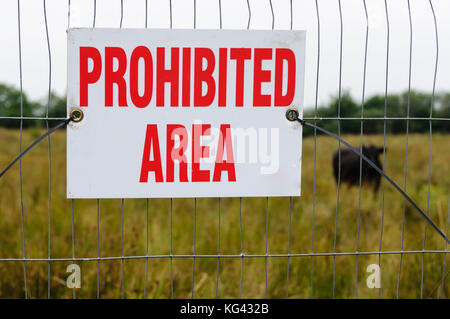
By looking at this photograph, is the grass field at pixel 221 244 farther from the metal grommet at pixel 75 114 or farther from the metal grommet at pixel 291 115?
the metal grommet at pixel 75 114

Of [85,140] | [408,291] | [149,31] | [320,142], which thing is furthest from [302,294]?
[320,142]

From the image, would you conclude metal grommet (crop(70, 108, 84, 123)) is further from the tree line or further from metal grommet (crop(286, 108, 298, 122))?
metal grommet (crop(286, 108, 298, 122))

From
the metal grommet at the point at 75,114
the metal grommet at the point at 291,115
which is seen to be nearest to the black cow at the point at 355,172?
the metal grommet at the point at 291,115

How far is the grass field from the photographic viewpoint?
94.0 inches

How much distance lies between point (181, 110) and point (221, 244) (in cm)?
152

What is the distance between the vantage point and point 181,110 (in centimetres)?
176

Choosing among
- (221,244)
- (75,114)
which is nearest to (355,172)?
(221,244)

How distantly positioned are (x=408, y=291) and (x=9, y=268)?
231 centimetres

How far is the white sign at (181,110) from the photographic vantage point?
1.73 m

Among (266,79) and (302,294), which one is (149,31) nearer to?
(266,79)

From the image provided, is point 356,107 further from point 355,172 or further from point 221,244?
point 221,244

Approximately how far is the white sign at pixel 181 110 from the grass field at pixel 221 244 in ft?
1.86

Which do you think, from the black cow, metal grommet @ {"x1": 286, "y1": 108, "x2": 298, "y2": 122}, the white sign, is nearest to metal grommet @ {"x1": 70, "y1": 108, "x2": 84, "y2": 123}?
the white sign
